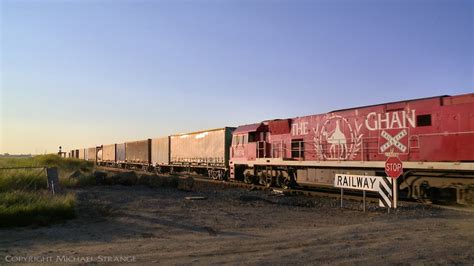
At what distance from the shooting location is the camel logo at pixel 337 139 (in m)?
18.8

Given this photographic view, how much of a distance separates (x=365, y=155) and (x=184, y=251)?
1271 cm

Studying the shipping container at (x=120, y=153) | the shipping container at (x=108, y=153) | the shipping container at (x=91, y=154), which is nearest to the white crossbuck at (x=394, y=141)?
the shipping container at (x=120, y=153)

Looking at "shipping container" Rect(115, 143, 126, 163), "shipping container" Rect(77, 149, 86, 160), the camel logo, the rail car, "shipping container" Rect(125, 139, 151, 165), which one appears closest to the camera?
the camel logo

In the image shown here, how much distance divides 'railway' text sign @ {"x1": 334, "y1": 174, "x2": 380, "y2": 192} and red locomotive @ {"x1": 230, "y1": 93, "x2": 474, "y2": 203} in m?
2.22

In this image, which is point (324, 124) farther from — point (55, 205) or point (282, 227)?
point (55, 205)

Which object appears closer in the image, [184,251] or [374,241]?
[184,251]

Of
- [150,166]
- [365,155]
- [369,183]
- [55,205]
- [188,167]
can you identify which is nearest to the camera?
[55,205]

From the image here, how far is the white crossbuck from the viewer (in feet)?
53.7

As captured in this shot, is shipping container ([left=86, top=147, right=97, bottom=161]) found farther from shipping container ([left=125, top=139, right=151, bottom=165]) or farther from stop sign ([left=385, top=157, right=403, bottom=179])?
stop sign ([left=385, top=157, right=403, bottom=179])

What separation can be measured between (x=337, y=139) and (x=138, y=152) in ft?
113

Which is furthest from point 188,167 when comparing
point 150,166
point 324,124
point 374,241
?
point 374,241

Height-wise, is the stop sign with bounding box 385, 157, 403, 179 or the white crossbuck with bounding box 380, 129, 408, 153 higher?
the white crossbuck with bounding box 380, 129, 408, 153

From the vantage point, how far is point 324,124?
2066cm

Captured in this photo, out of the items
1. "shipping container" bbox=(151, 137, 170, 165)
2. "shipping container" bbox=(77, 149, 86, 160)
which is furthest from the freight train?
"shipping container" bbox=(77, 149, 86, 160)
